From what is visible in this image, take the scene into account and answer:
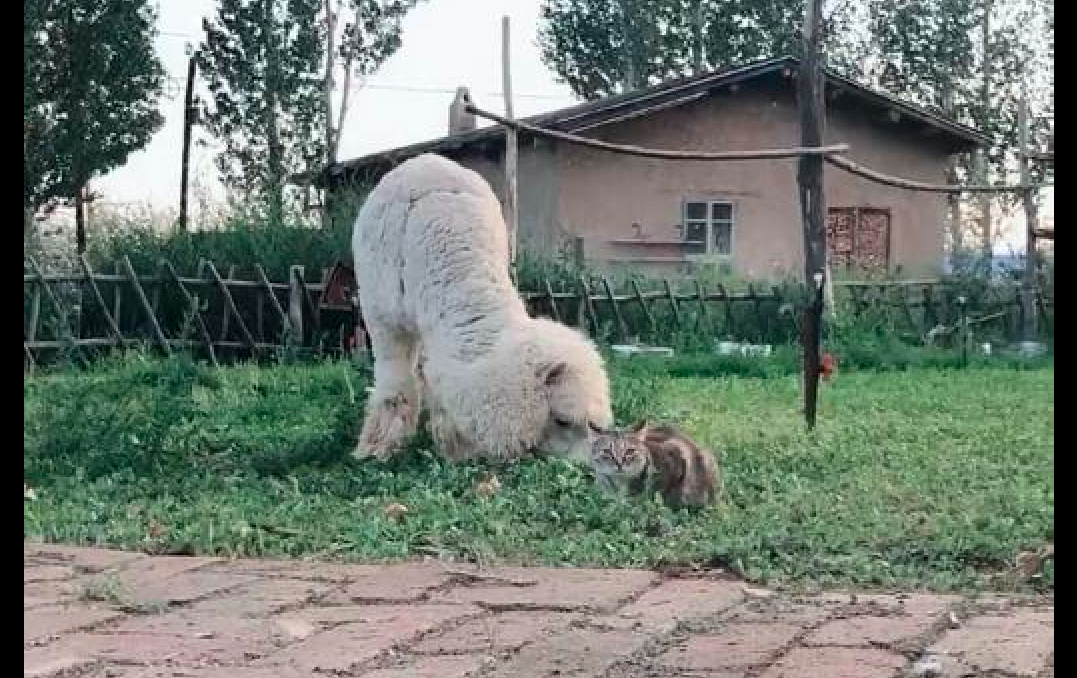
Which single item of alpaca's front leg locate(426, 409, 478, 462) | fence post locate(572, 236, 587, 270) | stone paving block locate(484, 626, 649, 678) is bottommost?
stone paving block locate(484, 626, 649, 678)

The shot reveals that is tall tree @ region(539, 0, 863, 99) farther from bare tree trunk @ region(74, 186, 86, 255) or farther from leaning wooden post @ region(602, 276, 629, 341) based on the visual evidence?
leaning wooden post @ region(602, 276, 629, 341)

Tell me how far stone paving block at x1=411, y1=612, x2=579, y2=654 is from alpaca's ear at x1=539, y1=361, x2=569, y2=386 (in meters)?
2.94

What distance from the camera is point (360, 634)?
3.90 metres

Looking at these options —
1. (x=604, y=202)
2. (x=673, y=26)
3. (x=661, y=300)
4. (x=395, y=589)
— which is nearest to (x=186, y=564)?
(x=395, y=589)

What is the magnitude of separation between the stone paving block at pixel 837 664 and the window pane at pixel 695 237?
16475mm

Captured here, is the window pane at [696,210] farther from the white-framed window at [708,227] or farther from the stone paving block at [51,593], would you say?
the stone paving block at [51,593]

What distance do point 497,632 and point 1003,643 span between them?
1.32 meters

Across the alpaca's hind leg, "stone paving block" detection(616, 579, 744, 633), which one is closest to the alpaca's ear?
the alpaca's hind leg

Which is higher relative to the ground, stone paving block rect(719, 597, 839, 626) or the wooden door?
the wooden door

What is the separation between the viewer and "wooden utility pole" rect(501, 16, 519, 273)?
9268 mm

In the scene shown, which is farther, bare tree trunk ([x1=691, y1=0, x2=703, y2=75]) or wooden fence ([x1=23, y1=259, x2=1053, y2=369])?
bare tree trunk ([x1=691, y1=0, x2=703, y2=75])

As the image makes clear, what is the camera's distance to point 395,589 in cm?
446

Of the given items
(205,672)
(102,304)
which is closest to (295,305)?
(102,304)

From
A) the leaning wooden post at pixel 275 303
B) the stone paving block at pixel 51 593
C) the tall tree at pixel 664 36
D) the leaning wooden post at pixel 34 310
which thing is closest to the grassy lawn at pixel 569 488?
the stone paving block at pixel 51 593
